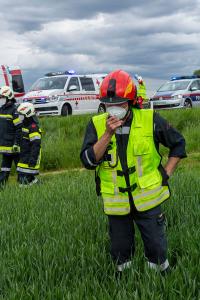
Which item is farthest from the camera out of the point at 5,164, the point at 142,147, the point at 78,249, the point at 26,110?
the point at 5,164

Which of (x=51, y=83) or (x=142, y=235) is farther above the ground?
(x=51, y=83)

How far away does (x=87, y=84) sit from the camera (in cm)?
1934

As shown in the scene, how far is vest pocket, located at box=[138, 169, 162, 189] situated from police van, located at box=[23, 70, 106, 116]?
14018 mm

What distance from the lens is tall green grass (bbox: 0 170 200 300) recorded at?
3.33 m

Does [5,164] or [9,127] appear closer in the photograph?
[9,127]

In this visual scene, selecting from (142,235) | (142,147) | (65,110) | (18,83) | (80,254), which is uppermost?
(18,83)

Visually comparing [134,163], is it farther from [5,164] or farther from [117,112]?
[5,164]

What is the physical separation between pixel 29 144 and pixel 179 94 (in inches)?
500

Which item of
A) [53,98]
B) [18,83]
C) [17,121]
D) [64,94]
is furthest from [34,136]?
[18,83]

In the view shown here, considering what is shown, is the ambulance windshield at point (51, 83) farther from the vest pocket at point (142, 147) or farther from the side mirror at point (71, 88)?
the vest pocket at point (142, 147)

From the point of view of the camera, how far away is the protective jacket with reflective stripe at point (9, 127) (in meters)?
9.12

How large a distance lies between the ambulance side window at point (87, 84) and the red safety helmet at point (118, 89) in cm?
1569

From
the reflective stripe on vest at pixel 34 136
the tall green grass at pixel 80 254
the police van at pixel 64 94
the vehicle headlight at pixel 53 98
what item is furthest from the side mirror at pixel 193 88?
the tall green grass at pixel 80 254

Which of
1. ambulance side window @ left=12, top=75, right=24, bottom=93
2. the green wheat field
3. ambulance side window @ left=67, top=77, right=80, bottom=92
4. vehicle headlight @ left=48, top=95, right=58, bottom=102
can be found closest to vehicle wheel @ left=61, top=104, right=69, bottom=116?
vehicle headlight @ left=48, top=95, right=58, bottom=102
